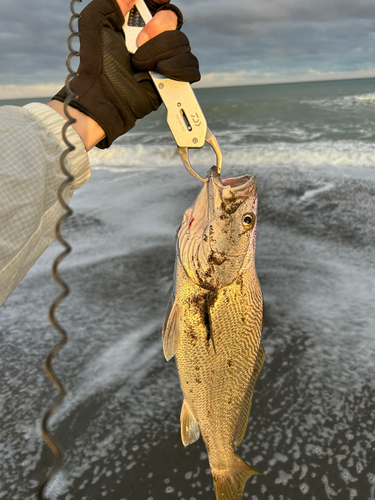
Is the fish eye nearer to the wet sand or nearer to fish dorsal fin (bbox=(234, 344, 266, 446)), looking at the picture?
fish dorsal fin (bbox=(234, 344, 266, 446))

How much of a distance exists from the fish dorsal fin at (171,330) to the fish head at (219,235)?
7.2 inches

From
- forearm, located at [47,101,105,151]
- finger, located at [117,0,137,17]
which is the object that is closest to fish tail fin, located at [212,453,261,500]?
forearm, located at [47,101,105,151]

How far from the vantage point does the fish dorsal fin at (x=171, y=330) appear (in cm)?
196

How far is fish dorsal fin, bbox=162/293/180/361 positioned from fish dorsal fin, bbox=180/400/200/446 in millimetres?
465

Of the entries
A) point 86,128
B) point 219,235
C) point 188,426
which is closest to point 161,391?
point 188,426

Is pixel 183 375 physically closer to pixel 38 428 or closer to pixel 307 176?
pixel 38 428

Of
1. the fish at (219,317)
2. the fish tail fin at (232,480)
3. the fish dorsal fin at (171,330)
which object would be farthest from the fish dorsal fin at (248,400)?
the fish dorsal fin at (171,330)

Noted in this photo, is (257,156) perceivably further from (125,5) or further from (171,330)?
(171,330)

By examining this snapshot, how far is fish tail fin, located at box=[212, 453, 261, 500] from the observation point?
2.12m

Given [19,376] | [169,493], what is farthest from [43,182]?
[19,376]

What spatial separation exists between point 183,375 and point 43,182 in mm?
1232

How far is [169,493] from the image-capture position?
2.80m

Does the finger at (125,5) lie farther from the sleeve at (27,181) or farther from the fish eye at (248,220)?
the fish eye at (248,220)

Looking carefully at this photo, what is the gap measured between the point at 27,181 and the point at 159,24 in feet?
3.20
